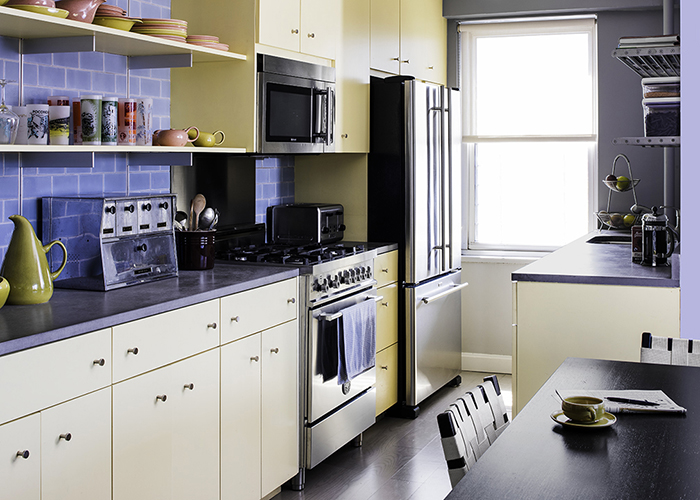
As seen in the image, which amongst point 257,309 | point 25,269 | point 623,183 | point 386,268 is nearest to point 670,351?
point 257,309

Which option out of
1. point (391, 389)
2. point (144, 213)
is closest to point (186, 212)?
point (144, 213)

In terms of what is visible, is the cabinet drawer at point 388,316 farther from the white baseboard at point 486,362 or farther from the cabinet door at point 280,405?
the white baseboard at point 486,362

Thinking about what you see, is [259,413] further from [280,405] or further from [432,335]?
[432,335]

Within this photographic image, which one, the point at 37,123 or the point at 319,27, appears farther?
the point at 319,27

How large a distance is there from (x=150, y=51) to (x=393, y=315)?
76.8 inches

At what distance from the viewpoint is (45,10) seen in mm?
2266

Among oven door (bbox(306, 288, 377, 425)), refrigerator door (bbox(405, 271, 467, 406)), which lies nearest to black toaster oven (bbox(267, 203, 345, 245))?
refrigerator door (bbox(405, 271, 467, 406))

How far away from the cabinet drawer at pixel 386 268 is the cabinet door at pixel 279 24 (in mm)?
1144

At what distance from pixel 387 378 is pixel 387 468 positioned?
0.69 meters

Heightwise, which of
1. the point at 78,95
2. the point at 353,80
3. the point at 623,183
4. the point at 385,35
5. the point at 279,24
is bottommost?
the point at 623,183

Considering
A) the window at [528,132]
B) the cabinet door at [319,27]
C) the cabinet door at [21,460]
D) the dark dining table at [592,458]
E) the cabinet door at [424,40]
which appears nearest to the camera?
the dark dining table at [592,458]

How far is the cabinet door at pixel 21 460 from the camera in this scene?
1.82 meters

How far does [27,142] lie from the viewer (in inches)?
94.7

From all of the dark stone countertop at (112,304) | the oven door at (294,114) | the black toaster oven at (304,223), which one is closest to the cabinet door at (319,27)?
the oven door at (294,114)
